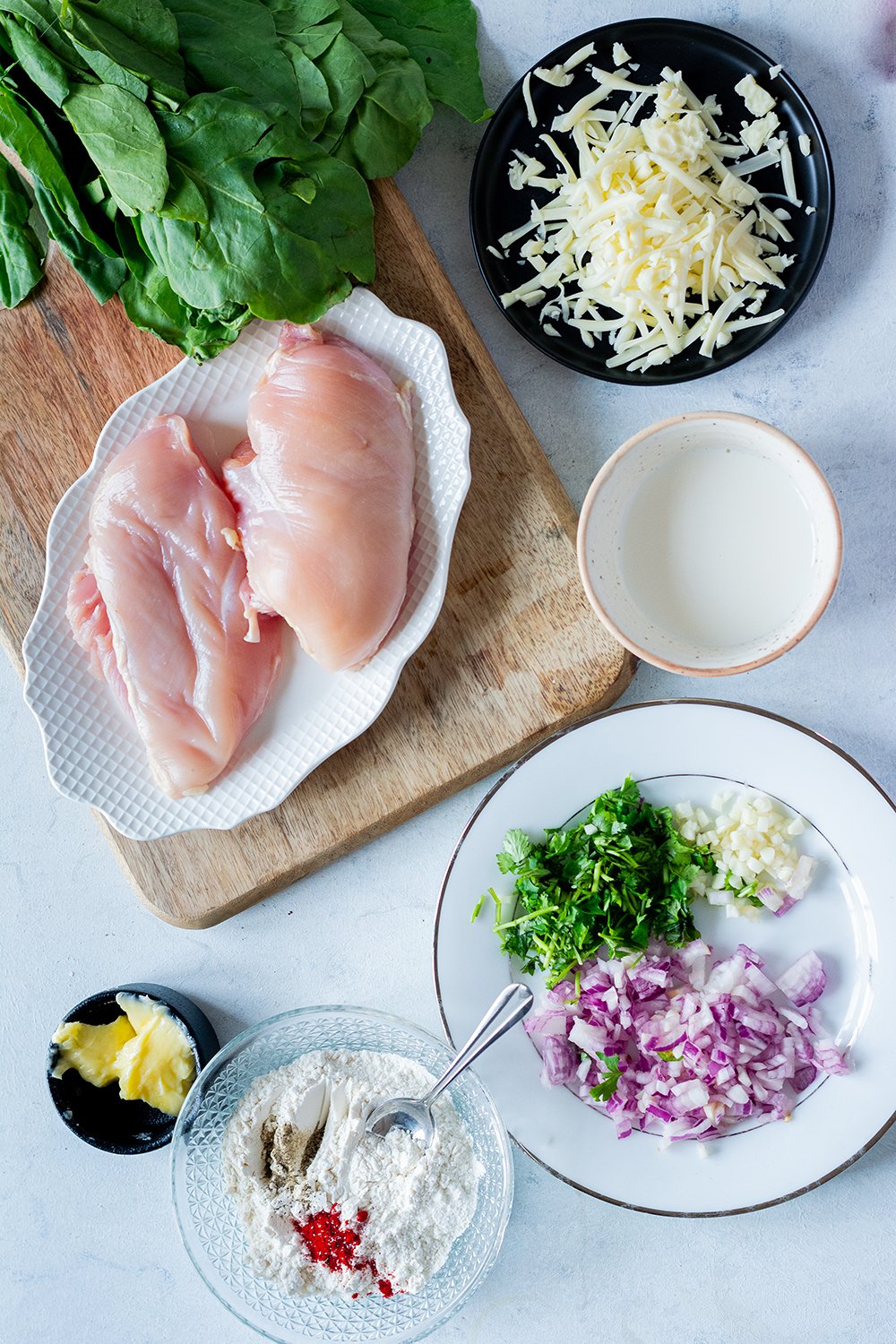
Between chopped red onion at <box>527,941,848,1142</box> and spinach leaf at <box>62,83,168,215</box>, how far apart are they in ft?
4.02

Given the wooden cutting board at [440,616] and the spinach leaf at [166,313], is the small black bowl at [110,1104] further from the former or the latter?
the spinach leaf at [166,313]

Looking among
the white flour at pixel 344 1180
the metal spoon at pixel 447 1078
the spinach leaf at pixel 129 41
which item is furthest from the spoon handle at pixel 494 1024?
the spinach leaf at pixel 129 41

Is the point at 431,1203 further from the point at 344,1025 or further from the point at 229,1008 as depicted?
the point at 229,1008

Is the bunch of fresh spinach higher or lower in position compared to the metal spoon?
higher

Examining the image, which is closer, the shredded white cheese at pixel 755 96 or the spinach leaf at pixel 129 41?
the spinach leaf at pixel 129 41

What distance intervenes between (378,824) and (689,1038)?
546 millimetres

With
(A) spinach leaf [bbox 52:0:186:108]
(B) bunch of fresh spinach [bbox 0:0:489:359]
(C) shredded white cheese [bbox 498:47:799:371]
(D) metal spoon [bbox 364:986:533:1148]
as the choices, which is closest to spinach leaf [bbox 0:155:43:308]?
(B) bunch of fresh spinach [bbox 0:0:489:359]

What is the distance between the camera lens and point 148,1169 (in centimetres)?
174

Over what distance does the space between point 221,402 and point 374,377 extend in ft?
0.80

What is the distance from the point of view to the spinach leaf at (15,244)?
1522 mm

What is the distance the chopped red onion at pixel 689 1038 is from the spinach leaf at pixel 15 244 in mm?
1307

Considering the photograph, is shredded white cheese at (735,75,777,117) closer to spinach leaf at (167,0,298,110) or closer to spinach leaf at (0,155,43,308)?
spinach leaf at (167,0,298,110)

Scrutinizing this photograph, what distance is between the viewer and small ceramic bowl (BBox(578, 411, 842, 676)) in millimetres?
1411

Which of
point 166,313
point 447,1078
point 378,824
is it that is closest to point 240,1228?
point 447,1078
